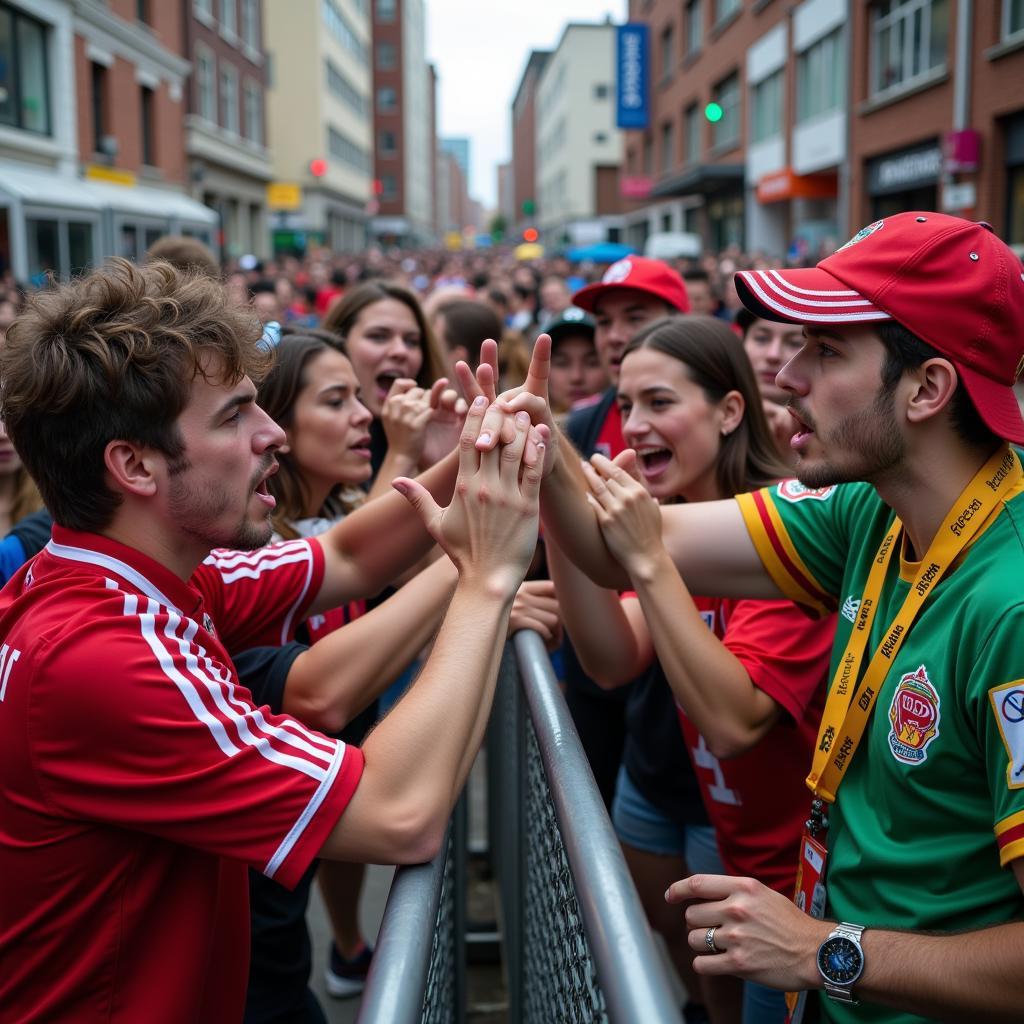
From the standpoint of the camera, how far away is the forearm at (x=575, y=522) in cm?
237

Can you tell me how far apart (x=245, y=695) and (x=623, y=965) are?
83 cm

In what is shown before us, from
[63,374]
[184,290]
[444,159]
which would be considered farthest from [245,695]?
[444,159]

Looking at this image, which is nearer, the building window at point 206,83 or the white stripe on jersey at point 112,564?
the white stripe on jersey at point 112,564

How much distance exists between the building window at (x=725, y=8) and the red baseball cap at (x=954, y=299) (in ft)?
101

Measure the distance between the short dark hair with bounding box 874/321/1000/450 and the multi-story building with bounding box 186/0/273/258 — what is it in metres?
32.1

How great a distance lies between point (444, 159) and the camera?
172625 mm

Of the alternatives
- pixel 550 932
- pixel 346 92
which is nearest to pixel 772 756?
pixel 550 932

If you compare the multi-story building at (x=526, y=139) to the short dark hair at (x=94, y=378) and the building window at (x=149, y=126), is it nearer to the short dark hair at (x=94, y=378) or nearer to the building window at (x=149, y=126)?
the building window at (x=149, y=126)

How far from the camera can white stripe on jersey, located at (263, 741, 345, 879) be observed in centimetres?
154

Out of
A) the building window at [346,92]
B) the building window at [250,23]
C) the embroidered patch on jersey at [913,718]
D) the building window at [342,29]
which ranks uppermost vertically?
the building window at [342,29]

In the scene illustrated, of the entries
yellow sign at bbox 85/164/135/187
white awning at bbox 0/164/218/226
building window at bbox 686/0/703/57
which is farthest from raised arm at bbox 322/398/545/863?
building window at bbox 686/0/703/57

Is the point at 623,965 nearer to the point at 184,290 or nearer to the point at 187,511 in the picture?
the point at 187,511

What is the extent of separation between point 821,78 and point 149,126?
57.2ft

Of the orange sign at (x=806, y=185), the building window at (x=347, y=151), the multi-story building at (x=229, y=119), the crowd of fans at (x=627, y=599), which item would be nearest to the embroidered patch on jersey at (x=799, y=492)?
the crowd of fans at (x=627, y=599)
